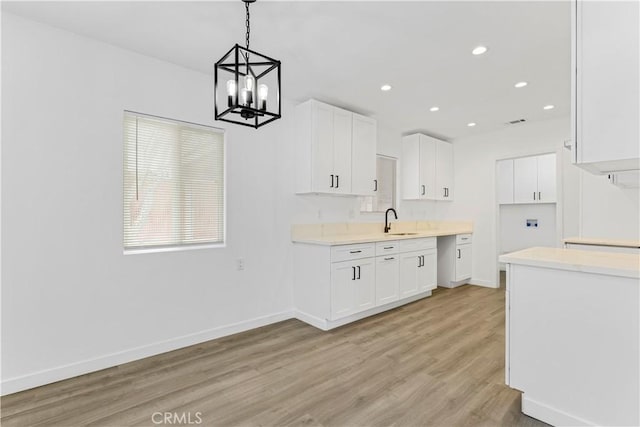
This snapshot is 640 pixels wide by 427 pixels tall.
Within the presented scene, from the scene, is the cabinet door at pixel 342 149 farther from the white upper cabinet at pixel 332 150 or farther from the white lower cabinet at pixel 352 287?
the white lower cabinet at pixel 352 287

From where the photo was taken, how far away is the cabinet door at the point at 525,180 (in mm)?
5812

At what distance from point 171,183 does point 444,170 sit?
4493 mm

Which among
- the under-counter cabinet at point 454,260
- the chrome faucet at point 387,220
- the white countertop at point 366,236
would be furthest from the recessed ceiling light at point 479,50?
the under-counter cabinet at point 454,260

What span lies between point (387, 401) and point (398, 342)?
0.98 m

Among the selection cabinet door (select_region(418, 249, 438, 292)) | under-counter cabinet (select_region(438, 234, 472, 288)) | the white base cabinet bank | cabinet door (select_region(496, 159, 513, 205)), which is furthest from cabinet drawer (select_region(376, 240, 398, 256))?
cabinet door (select_region(496, 159, 513, 205))

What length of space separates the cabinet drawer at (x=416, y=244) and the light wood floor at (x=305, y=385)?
3.86 ft

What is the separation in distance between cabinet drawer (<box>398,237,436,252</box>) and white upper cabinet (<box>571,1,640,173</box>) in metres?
2.53

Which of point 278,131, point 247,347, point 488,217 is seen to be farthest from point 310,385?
point 488,217

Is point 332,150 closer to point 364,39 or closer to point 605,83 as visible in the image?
point 364,39

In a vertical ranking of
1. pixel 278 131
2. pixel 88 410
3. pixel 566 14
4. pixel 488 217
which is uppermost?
pixel 566 14

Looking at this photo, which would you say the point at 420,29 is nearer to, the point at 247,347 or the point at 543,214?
the point at 247,347

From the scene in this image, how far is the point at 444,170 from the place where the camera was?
551cm

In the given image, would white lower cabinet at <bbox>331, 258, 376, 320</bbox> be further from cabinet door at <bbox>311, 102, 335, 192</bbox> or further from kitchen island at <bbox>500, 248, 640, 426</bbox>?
kitchen island at <bbox>500, 248, 640, 426</bbox>

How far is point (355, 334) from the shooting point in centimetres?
318
